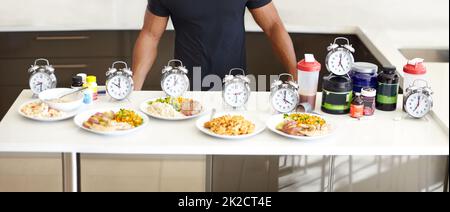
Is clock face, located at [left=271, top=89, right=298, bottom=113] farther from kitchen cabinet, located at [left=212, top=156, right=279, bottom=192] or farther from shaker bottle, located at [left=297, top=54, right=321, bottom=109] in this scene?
kitchen cabinet, located at [left=212, top=156, right=279, bottom=192]

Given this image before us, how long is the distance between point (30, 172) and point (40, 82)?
13.9 inches

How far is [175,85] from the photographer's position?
294 cm

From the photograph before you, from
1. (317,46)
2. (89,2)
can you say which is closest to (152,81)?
(89,2)

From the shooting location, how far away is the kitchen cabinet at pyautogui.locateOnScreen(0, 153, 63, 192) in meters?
2.83

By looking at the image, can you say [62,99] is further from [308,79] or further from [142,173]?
[308,79]

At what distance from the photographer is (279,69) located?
4.73m

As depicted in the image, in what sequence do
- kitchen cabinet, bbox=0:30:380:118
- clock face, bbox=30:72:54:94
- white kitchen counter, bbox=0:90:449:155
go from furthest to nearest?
kitchen cabinet, bbox=0:30:380:118
clock face, bbox=30:72:54:94
white kitchen counter, bbox=0:90:449:155

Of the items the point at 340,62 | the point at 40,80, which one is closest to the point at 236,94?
the point at 340,62

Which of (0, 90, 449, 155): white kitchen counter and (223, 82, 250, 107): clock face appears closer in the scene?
(0, 90, 449, 155): white kitchen counter

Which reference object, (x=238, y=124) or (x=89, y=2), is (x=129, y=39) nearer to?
(x=89, y=2)

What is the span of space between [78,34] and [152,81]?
54 cm

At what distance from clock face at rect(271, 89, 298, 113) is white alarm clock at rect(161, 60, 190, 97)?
0.36 metres

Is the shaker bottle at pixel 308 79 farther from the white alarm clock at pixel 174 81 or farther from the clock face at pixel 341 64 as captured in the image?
the white alarm clock at pixel 174 81

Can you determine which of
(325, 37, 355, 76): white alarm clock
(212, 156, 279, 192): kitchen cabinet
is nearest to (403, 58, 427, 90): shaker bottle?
(325, 37, 355, 76): white alarm clock
